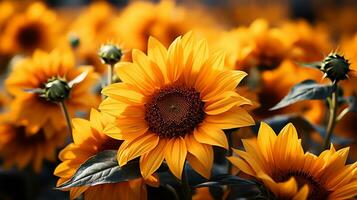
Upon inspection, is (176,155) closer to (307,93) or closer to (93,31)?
(307,93)

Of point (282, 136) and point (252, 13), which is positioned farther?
point (252, 13)

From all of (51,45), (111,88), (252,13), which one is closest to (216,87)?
(111,88)

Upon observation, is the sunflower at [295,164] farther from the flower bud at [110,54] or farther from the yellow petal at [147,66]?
the flower bud at [110,54]

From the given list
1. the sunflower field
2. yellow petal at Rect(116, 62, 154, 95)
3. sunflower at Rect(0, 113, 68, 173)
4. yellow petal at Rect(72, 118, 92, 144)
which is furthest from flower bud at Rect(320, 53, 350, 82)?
sunflower at Rect(0, 113, 68, 173)

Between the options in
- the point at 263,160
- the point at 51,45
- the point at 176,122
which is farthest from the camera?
the point at 51,45

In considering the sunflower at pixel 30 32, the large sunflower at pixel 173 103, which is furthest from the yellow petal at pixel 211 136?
the sunflower at pixel 30 32

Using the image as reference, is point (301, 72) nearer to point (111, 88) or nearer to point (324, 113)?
point (324, 113)

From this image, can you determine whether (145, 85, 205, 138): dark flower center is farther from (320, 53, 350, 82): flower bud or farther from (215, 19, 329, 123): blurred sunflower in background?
(215, 19, 329, 123): blurred sunflower in background
